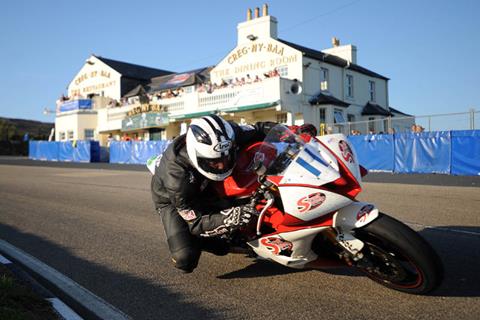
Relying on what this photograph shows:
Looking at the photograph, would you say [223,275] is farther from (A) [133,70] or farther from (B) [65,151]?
(A) [133,70]

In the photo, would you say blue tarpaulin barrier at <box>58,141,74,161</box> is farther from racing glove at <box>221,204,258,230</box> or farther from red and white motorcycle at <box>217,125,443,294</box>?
red and white motorcycle at <box>217,125,443,294</box>

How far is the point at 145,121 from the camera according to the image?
36312 mm

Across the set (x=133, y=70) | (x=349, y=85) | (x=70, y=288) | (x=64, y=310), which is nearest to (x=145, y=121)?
(x=133, y=70)

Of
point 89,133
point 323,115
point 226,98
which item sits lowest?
point 89,133

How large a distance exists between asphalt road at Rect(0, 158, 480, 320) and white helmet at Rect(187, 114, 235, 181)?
1.08 metres

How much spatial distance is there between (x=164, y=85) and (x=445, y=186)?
31.2 metres

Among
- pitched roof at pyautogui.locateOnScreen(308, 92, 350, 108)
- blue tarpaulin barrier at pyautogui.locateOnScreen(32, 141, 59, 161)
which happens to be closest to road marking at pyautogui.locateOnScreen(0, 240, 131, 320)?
pitched roof at pyautogui.locateOnScreen(308, 92, 350, 108)

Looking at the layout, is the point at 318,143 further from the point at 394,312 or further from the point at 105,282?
the point at 105,282

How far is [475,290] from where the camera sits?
348 centimetres

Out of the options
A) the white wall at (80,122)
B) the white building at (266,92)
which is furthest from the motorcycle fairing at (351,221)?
the white wall at (80,122)

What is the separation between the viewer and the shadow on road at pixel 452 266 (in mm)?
3545

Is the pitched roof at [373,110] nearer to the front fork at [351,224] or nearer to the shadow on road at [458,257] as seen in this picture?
the shadow on road at [458,257]

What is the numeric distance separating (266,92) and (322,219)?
23.7 meters

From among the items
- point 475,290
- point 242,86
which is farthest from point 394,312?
point 242,86
